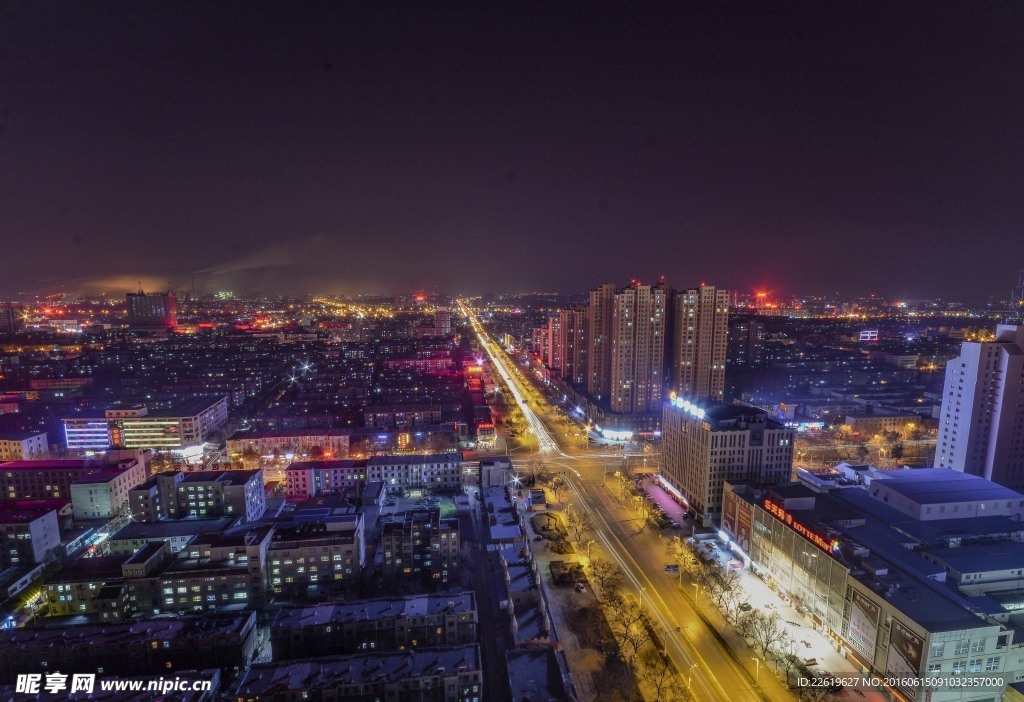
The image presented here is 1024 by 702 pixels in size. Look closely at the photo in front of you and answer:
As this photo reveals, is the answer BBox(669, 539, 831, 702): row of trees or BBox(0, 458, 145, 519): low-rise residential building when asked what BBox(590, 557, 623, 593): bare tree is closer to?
BBox(669, 539, 831, 702): row of trees

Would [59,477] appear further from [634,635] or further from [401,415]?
[634,635]

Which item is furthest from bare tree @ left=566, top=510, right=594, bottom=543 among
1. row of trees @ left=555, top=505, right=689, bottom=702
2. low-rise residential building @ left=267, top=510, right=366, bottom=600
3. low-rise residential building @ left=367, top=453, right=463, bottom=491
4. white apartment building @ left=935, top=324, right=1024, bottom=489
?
white apartment building @ left=935, top=324, right=1024, bottom=489

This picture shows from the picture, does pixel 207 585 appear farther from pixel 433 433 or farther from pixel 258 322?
pixel 258 322

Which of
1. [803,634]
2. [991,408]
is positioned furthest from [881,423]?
[803,634]

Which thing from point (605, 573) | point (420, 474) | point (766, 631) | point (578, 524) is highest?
point (420, 474)

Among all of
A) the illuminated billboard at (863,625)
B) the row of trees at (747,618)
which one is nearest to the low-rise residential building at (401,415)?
the row of trees at (747,618)

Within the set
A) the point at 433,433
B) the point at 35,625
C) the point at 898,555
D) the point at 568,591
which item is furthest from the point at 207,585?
the point at 898,555

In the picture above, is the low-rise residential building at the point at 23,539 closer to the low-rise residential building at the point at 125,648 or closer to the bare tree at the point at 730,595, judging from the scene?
the low-rise residential building at the point at 125,648

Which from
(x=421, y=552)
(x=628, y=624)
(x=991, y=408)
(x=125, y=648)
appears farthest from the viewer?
(x=991, y=408)
